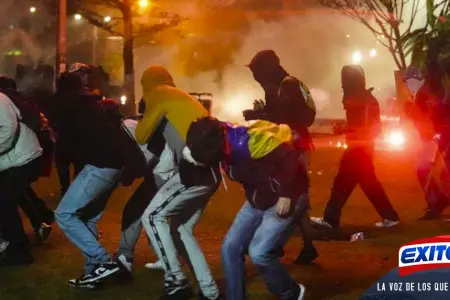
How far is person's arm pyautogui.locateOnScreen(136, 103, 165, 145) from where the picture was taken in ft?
18.0

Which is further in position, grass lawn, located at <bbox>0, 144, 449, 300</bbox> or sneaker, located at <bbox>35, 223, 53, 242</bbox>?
sneaker, located at <bbox>35, 223, 53, 242</bbox>

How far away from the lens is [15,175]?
21.4ft

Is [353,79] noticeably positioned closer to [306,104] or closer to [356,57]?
[306,104]

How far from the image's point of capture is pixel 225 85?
151ft

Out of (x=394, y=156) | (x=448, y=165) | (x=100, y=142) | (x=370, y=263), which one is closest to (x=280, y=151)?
(x=100, y=142)

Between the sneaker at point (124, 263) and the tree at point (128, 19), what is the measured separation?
20655 mm

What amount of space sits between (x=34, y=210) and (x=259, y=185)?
12.2 feet

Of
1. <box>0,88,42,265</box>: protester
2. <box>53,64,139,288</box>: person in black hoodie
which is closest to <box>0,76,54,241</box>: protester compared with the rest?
<box>0,88,42,265</box>: protester

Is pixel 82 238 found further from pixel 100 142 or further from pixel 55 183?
pixel 55 183

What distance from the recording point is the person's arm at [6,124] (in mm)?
6230

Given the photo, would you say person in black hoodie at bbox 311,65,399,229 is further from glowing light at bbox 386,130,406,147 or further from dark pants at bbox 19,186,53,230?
glowing light at bbox 386,130,406,147

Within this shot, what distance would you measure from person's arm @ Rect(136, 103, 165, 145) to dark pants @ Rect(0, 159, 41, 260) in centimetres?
158

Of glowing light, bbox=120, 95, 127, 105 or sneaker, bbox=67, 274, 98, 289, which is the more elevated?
glowing light, bbox=120, 95, 127, 105

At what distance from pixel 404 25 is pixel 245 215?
25.3 m
